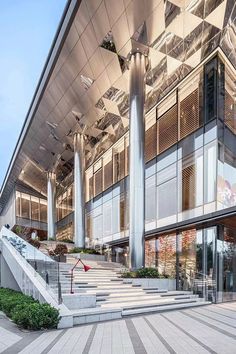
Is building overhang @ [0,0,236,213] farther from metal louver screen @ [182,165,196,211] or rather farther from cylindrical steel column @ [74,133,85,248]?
metal louver screen @ [182,165,196,211]

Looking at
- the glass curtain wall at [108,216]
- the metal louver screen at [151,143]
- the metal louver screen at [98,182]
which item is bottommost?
the glass curtain wall at [108,216]

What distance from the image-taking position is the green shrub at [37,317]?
32.9ft

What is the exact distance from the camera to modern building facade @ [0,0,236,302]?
17531mm

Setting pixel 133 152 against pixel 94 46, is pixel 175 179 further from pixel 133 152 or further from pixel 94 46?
pixel 94 46

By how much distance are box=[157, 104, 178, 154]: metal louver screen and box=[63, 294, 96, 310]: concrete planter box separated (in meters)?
11.5

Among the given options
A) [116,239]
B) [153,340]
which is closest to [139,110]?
[116,239]

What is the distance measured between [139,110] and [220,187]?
5.80 m

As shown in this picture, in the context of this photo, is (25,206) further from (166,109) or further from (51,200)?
(166,109)

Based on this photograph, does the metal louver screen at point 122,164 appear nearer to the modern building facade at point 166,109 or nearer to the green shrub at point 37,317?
the modern building facade at point 166,109

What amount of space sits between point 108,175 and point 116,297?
17645 mm

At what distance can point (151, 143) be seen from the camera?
24.3 m

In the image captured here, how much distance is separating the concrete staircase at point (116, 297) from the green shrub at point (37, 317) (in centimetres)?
84

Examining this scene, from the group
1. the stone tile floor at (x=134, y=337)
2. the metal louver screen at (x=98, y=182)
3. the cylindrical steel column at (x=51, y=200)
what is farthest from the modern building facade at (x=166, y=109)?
the cylindrical steel column at (x=51, y=200)

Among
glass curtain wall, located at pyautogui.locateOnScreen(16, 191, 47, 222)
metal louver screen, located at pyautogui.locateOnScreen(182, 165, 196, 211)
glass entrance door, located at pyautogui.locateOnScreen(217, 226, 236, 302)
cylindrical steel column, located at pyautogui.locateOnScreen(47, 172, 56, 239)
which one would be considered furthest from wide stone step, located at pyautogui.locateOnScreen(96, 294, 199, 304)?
glass curtain wall, located at pyautogui.locateOnScreen(16, 191, 47, 222)
